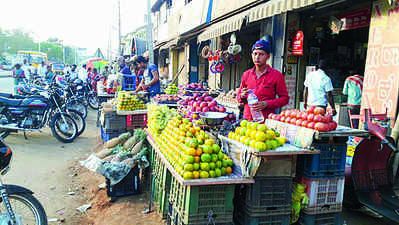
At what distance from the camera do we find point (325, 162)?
2854 millimetres

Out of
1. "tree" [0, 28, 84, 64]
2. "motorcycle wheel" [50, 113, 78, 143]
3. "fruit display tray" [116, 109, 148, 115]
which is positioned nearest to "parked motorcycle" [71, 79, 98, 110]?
"motorcycle wheel" [50, 113, 78, 143]

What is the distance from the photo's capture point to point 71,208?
4.43 m

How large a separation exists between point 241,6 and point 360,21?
304 centimetres

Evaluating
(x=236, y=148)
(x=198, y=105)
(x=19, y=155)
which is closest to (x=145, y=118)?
(x=198, y=105)


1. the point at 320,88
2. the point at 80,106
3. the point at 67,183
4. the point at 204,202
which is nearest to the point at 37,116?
the point at 67,183

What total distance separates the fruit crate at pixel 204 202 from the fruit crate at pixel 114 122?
413 cm

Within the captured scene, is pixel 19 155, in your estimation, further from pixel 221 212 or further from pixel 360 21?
pixel 360 21

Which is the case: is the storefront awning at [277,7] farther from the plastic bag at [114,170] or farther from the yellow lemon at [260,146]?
the plastic bag at [114,170]

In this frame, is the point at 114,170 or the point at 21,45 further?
the point at 21,45

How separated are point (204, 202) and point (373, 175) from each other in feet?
8.17

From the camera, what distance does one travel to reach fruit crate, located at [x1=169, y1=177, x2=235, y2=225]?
2.51 metres

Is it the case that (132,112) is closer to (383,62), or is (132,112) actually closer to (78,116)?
(78,116)

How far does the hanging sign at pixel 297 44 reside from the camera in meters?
6.24

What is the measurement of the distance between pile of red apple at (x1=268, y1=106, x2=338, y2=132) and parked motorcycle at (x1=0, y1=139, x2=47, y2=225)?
301 centimetres
